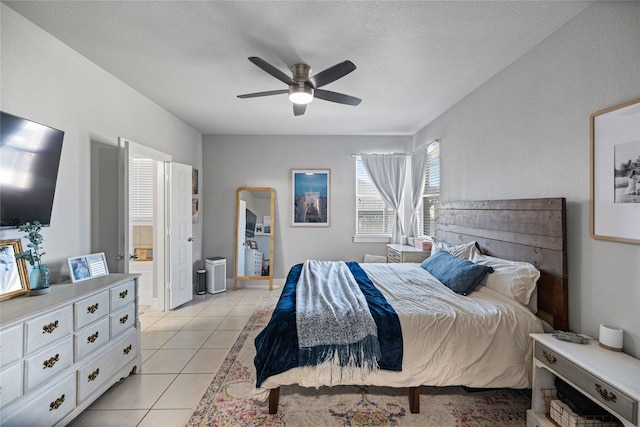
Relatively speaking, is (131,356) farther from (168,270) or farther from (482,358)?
(482,358)

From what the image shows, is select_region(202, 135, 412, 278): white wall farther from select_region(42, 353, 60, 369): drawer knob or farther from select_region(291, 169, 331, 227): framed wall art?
select_region(42, 353, 60, 369): drawer knob

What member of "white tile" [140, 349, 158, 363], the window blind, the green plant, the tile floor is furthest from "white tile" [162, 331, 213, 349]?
the window blind

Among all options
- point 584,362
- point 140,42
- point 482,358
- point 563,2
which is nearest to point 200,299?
point 140,42

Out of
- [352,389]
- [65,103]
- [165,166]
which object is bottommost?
[352,389]

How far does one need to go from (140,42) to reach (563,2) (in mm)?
3018

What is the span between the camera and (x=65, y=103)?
7.27 feet

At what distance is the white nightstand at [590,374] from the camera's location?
1.22 metres

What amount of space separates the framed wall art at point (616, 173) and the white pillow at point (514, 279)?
0.49m

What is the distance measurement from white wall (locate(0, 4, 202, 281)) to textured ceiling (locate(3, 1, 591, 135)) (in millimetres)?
119

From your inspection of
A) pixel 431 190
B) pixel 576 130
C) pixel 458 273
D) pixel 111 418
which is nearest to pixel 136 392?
pixel 111 418

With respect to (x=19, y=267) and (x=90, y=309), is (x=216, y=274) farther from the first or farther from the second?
(x=19, y=267)

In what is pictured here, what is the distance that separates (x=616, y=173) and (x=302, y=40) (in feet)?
7.36

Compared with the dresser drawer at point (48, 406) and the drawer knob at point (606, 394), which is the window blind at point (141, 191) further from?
the drawer knob at point (606, 394)

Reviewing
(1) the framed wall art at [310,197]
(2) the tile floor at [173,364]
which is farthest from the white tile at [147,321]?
(1) the framed wall art at [310,197]
